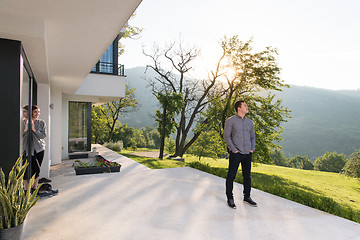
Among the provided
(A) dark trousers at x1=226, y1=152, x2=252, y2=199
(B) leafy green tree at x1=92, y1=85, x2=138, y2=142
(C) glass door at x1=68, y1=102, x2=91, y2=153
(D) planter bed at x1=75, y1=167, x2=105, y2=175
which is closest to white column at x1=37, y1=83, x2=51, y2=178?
(D) planter bed at x1=75, y1=167, x2=105, y2=175

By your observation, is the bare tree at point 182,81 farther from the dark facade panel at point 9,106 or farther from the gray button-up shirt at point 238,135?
the dark facade panel at point 9,106

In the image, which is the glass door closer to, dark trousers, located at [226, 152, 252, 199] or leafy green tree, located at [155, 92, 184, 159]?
leafy green tree, located at [155, 92, 184, 159]

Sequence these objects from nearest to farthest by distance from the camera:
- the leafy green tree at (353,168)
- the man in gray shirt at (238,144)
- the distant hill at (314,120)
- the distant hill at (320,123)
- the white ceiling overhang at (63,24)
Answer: the white ceiling overhang at (63,24)
the man in gray shirt at (238,144)
the leafy green tree at (353,168)
the distant hill at (320,123)
the distant hill at (314,120)

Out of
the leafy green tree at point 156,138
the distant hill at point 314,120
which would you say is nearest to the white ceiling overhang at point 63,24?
the distant hill at point 314,120

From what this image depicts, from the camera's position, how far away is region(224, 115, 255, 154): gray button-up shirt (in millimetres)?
4246

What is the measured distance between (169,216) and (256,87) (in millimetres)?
13891

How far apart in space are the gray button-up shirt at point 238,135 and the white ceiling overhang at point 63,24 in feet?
7.83

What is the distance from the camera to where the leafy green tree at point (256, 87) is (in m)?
14.8

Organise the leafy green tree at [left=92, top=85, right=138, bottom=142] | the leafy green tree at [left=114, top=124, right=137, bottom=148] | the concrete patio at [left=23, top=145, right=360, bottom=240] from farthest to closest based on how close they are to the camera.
→ the leafy green tree at [left=114, top=124, right=137, bottom=148] → the leafy green tree at [left=92, top=85, right=138, bottom=142] → the concrete patio at [left=23, top=145, right=360, bottom=240]

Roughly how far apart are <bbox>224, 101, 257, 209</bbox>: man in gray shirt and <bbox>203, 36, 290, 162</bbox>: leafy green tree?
1126 centimetres

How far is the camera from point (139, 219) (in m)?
3.67

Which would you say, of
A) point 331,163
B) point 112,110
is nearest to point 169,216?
point 112,110

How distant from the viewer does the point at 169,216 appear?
3805 millimetres

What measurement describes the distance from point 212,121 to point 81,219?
1412 cm
